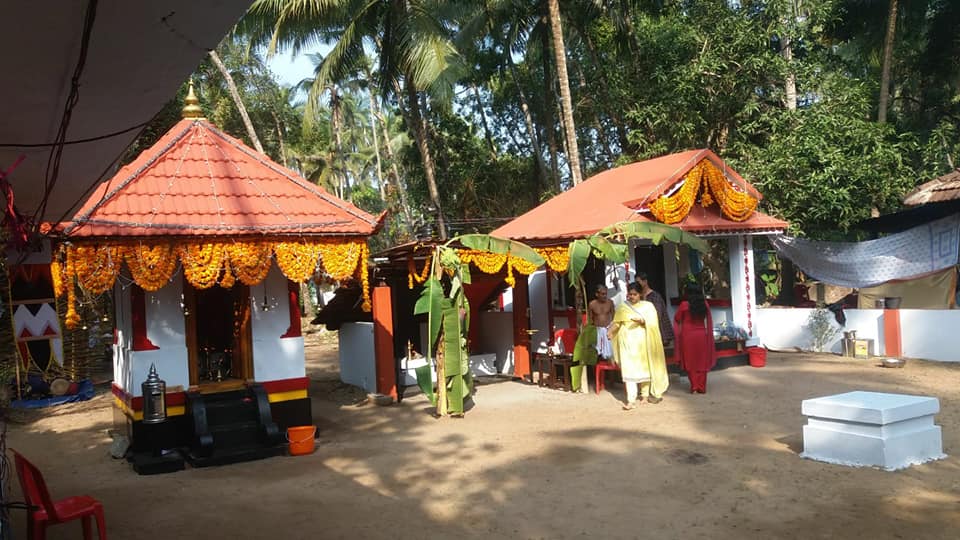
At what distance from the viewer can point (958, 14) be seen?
60.9 feet

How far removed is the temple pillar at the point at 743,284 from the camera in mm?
14641

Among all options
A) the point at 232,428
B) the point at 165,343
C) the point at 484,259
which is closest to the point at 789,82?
the point at 484,259

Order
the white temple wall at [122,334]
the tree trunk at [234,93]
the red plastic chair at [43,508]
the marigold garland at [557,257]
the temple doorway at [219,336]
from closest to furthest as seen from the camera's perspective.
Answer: the red plastic chair at [43,508], the white temple wall at [122,334], the temple doorway at [219,336], the marigold garland at [557,257], the tree trunk at [234,93]

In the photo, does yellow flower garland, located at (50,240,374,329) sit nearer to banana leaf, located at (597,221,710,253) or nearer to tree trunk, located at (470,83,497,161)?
banana leaf, located at (597,221,710,253)

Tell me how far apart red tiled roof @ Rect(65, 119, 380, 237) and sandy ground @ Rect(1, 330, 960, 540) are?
2752mm

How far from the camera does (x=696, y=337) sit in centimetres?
1073

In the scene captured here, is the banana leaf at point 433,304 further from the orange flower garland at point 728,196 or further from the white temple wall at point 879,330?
the white temple wall at point 879,330

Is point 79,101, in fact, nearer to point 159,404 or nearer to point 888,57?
point 159,404

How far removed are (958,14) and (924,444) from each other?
53.1 ft

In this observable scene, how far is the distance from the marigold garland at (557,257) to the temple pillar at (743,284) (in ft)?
14.6

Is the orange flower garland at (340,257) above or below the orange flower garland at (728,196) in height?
below

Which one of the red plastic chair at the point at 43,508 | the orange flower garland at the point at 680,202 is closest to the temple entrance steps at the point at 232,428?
the red plastic chair at the point at 43,508

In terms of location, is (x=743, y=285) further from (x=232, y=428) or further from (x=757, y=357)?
(x=232, y=428)

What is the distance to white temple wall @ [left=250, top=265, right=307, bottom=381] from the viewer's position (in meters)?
9.56
